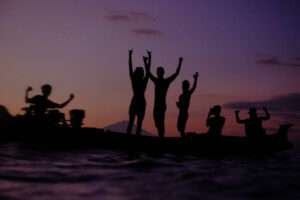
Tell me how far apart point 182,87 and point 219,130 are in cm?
247

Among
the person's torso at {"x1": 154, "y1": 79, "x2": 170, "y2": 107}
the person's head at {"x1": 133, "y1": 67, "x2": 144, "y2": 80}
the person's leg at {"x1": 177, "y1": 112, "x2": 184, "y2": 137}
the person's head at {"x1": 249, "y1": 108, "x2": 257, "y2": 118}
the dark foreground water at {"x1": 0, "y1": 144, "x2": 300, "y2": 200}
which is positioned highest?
the person's head at {"x1": 133, "y1": 67, "x2": 144, "y2": 80}

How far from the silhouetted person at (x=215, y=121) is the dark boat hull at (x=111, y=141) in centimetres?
90

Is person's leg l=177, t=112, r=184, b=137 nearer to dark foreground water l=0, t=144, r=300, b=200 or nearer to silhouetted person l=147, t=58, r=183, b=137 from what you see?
silhouetted person l=147, t=58, r=183, b=137

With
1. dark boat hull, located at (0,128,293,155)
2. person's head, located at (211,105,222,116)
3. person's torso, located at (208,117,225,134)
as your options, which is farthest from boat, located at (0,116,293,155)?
person's head, located at (211,105,222,116)

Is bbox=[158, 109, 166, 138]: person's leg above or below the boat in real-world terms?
above

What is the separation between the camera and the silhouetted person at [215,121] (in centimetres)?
1379

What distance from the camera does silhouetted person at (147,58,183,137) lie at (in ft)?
40.1

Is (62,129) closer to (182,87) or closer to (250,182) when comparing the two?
(182,87)

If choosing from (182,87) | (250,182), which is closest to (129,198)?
(250,182)

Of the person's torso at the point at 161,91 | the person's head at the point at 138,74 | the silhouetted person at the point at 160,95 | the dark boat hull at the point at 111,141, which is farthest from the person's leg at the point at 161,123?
the person's head at the point at 138,74

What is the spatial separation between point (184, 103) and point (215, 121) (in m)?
1.62

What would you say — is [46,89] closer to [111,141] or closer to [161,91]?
[111,141]

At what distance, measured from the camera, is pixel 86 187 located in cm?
484

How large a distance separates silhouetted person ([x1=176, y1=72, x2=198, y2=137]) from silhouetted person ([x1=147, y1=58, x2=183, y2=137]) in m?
0.96
